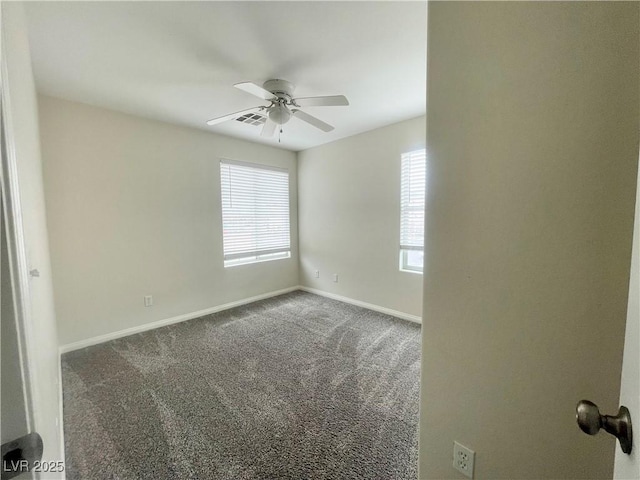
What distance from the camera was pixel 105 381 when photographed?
206 centimetres

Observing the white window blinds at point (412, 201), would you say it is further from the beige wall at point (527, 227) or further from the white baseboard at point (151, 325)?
the white baseboard at point (151, 325)

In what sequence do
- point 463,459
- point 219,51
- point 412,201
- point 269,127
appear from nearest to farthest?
point 463,459
point 219,51
point 269,127
point 412,201

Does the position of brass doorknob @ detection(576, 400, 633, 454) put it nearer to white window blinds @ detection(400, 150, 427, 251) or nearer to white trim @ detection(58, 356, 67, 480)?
white trim @ detection(58, 356, 67, 480)

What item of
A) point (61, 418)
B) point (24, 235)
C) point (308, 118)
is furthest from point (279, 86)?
point (61, 418)

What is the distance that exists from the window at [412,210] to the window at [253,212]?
6.76ft

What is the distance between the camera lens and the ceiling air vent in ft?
8.95

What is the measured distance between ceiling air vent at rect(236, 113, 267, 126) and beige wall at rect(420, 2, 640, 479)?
216cm

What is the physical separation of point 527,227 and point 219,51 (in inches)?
83.0

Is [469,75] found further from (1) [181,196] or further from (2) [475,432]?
(1) [181,196]

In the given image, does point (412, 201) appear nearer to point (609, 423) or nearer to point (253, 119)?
point (253, 119)

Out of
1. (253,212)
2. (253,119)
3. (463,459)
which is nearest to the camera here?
(463,459)

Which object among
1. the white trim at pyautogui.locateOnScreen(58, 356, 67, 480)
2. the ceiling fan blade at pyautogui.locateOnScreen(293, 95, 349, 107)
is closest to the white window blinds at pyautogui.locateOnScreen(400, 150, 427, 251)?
the ceiling fan blade at pyautogui.locateOnScreen(293, 95, 349, 107)

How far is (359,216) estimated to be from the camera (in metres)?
Answer: 3.75

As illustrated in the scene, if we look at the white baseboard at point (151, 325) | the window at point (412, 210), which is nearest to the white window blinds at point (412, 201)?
the window at point (412, 210)
